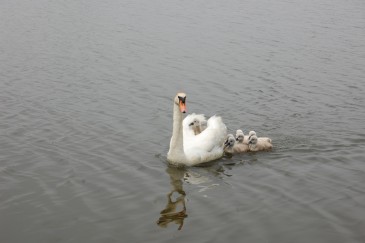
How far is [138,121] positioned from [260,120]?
11.9 ft

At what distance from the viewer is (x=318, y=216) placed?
10.3m

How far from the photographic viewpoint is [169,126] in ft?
51.6

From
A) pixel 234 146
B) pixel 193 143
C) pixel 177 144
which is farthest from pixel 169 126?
pixel 177 144

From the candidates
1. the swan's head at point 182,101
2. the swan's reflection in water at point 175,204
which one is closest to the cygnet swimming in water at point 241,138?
the swan's reflection in water at point 175,204

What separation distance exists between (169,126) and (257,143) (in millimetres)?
3006

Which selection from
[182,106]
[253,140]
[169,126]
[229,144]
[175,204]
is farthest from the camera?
[169,126]

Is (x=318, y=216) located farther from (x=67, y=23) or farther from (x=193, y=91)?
(x=67, y=23)

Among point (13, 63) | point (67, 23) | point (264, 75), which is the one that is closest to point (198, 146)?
point (264, 75)

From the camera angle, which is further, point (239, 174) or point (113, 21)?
point (113, 21)

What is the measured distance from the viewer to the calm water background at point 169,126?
1006 centimetres

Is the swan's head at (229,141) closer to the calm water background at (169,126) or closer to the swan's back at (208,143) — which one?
the swan's back at (208,143)

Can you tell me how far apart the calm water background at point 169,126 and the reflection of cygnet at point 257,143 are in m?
0.20

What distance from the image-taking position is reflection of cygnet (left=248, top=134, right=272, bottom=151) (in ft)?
44.9

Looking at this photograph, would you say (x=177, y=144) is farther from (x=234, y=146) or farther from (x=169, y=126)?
(x=169, y=126)
